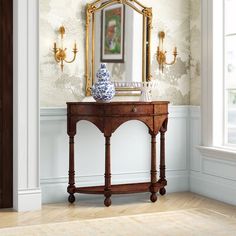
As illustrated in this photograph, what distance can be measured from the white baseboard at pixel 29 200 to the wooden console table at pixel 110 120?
35cm

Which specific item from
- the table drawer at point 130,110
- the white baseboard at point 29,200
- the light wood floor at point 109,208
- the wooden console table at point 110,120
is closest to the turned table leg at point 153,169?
the wooden console table at point 110,120

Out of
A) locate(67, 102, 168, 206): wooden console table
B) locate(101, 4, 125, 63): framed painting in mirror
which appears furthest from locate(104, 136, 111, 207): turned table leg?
locate(101, 4, 125, 63): framed painting in mirror

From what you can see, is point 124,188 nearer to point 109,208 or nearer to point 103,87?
point 109,208

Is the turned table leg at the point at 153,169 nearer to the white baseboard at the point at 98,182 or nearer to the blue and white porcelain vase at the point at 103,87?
the white baseboard at the point at 98,182

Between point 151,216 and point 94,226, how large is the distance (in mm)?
571

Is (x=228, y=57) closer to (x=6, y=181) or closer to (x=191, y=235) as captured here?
(x=191, y=235)

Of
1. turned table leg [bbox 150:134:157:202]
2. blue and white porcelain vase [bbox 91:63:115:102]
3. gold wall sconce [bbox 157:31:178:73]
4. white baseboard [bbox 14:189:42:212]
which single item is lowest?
white baseboard [bbox 14:189:42:212]

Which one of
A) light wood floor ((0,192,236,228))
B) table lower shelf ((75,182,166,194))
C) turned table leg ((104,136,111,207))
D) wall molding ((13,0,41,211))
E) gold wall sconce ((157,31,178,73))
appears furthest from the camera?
gold wall sconce ((157,31,178,73))

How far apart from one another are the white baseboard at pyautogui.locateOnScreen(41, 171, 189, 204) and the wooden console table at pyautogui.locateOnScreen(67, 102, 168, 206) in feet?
0.47

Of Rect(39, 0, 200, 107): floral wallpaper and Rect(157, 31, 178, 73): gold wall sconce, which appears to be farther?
Rect(157, 31, 178, 73): gold wall sconce

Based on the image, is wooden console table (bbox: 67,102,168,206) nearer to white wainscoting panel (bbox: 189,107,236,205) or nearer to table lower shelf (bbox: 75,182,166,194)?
table lower shelf (bbox: 75,182,166,194)

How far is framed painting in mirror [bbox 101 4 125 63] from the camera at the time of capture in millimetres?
5219

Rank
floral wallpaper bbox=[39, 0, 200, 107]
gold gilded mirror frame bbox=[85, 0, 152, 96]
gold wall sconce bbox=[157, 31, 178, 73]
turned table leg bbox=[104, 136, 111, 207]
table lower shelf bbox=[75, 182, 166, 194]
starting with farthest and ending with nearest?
gold wall sconce bbox=[157, 31, 178, 73], gold gilded mirror frame bbox=[85, 0, 152, 96], floral wallpaper bbox=[39, 0, 200, 107], table lower shelf bbox=[75, 182, 166, 194], turned table leg bbox=[104, 136, 111, 207]

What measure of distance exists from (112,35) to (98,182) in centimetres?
147
